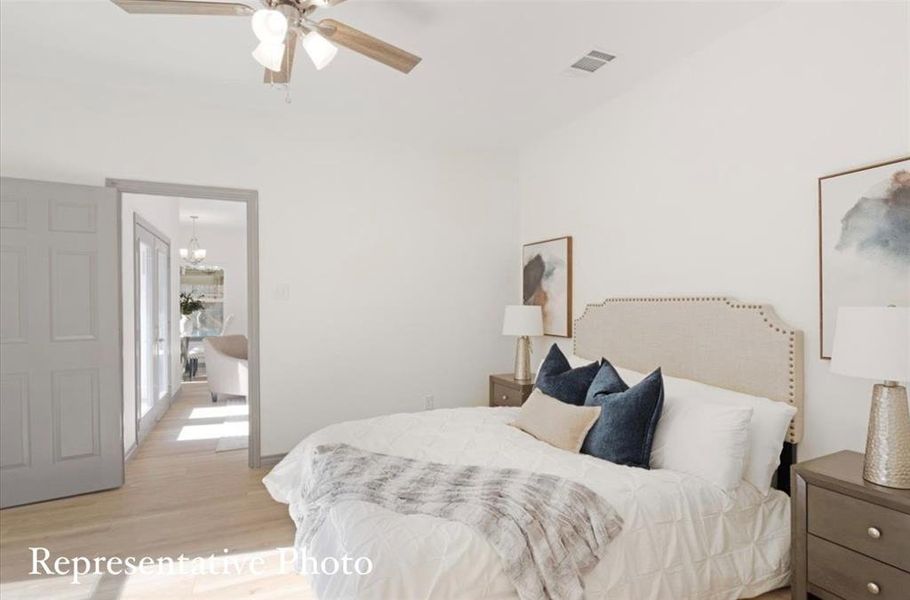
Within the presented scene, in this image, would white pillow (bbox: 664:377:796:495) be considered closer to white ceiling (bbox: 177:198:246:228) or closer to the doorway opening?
the doorway opening

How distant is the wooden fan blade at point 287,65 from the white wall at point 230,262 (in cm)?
698

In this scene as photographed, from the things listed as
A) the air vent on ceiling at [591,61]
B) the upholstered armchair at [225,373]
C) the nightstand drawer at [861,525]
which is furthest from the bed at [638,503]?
the upholstered armchair at [225,373]

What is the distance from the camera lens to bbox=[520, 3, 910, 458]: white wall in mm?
2094

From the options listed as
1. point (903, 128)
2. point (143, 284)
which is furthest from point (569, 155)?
point (143, 284)

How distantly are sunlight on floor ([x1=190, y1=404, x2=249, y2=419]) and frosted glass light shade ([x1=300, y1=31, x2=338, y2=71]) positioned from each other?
14.7 ft

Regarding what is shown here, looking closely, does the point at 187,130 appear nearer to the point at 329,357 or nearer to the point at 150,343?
the point at 329,357

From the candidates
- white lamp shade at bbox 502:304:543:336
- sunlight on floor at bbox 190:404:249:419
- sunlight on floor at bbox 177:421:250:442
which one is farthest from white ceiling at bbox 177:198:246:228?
white lamp shade at bbox 502:304:543:336

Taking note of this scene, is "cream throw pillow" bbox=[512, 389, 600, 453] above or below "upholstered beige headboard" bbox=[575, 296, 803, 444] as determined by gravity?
below

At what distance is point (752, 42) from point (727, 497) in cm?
218

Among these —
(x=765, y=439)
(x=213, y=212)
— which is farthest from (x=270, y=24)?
(x=213, y=212)

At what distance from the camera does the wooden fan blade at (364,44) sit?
1921 mm

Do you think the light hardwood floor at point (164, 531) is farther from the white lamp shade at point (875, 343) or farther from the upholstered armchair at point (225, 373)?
the upholstered armchair at point (225, 373)

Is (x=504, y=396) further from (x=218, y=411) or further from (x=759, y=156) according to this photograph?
(x=218, y=411)

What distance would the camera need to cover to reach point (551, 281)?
4.11m
